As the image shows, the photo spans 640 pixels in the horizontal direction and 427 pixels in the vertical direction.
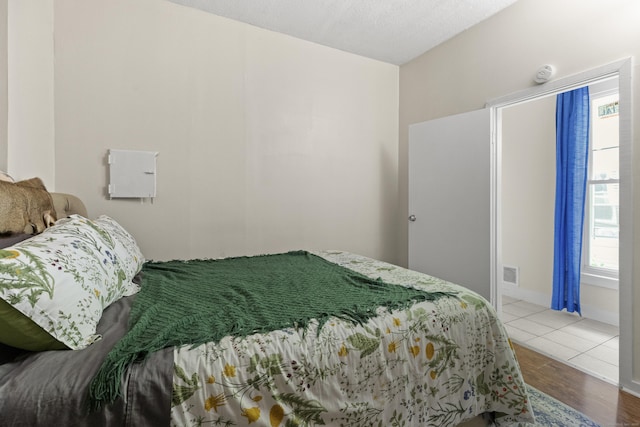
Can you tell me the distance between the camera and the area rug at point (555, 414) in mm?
1578

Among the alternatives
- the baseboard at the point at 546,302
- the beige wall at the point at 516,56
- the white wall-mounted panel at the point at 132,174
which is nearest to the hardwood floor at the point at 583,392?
the beige wall at the point at 516,56

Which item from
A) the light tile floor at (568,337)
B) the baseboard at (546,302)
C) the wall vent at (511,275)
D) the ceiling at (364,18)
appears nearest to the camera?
the light tile floor at (568,337)

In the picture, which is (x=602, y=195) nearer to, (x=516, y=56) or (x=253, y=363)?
(x=516, y=56)

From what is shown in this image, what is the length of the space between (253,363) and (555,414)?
65.5 inches

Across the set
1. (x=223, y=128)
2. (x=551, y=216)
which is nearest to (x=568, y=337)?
(x=551, y=216)

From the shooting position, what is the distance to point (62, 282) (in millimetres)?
945

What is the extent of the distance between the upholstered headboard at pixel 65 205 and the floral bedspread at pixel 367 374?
144cm

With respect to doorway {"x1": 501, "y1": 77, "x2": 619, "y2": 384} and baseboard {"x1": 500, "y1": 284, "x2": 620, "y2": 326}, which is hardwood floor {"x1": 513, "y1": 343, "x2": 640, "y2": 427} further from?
baseboard {"x1": 500, "y1": 284, "x2": 620, "y2": 326}

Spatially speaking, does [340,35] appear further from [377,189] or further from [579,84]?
[579,84]

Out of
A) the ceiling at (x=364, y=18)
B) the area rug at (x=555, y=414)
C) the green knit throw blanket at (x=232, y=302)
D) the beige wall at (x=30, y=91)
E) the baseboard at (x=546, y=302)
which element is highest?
the ceiling at (x=364, y=18)

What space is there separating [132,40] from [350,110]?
6.45 ft

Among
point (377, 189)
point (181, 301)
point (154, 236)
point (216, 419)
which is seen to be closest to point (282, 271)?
point (181, 301)

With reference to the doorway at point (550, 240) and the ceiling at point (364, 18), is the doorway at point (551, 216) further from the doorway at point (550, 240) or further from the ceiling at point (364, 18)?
the ceiling at point (364, 18)

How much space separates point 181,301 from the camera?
136 cm
